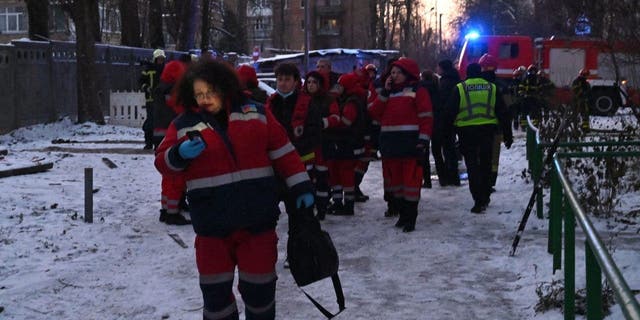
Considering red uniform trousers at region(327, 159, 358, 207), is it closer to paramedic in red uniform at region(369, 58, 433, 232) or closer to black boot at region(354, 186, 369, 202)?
paramedic in red uniform at region(369, 58, 433, 232)

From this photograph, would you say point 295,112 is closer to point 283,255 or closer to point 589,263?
point 283,255

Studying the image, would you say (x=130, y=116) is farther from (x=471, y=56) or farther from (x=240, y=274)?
(x=240, y=274)

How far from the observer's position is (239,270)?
4613mm

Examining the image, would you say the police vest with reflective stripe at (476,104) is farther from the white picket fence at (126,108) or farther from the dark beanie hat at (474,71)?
the white picket fence at (126,108)

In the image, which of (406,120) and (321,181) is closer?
(406,120)

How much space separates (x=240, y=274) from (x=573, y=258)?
195cm

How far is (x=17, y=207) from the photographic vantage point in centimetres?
977

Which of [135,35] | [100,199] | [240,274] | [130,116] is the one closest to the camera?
[240,274]

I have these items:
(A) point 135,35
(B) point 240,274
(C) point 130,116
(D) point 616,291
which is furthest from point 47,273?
(A) point 135,35

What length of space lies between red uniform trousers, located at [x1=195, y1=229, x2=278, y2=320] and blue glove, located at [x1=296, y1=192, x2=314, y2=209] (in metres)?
0.23

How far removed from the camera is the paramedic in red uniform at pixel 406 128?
30.1 feet

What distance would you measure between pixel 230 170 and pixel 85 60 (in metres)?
17.9

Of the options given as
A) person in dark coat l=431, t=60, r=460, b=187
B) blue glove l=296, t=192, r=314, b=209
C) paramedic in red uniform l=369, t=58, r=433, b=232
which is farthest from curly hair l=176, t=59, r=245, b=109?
person in dark coat l=431, t=60, r=460, b=187

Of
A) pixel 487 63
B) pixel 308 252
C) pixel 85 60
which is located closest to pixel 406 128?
pixel 487 63
